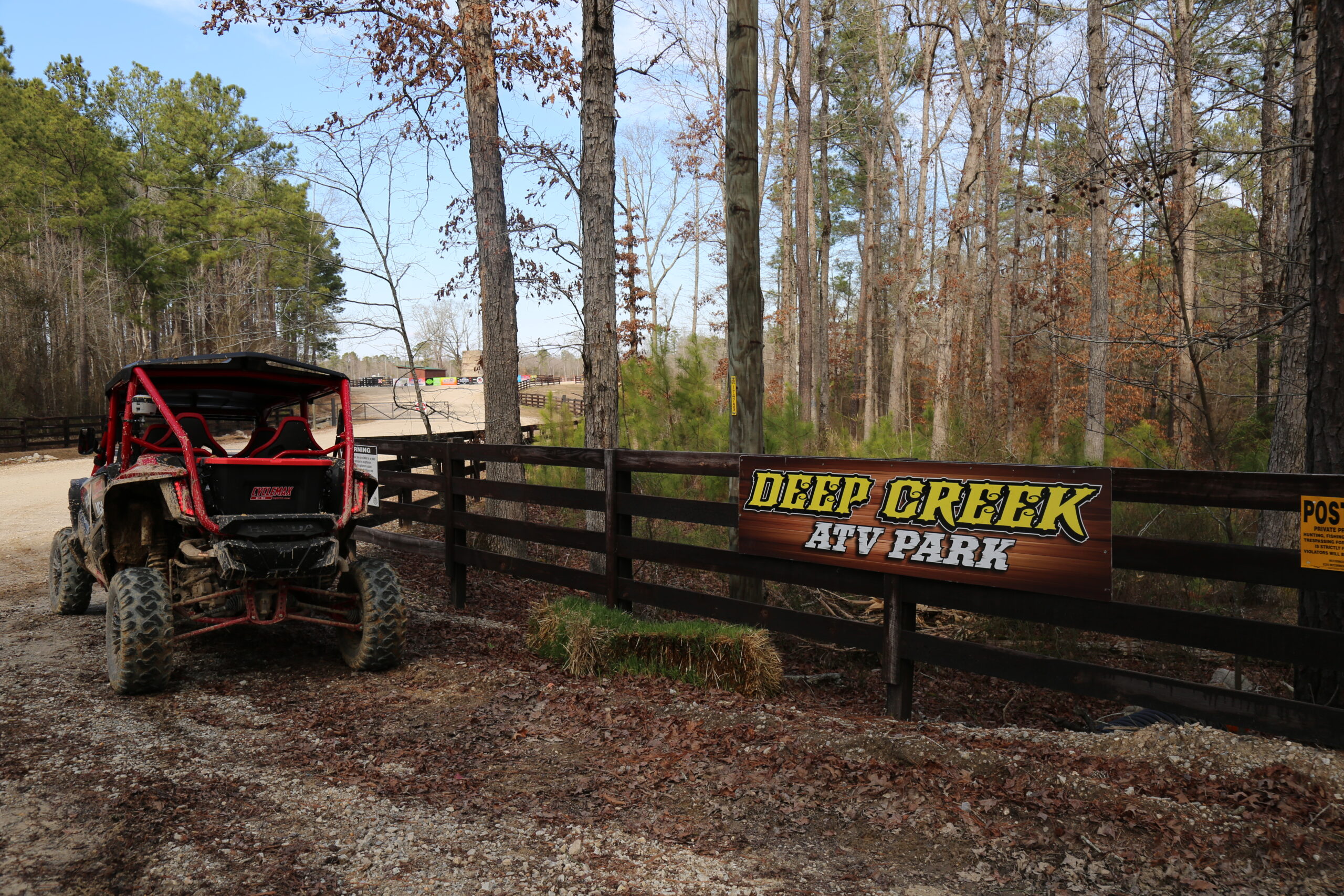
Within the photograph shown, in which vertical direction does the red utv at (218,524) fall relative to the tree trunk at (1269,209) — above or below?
below

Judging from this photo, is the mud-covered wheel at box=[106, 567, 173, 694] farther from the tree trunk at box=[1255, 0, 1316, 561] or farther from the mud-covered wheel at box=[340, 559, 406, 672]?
the tree trunk at box=[1255, 0, 1316, 561]

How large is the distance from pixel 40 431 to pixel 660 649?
2883cm

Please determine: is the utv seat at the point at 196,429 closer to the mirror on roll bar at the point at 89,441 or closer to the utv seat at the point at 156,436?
the utv seat at the point at 156,436

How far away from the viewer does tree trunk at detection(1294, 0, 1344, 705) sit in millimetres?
4027

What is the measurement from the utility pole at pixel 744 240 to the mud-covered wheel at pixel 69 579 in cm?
537

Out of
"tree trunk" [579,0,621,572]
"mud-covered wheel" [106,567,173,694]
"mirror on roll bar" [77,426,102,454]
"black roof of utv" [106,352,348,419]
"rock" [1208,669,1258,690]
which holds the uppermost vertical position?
"tree trunk" [579,0,621,572]

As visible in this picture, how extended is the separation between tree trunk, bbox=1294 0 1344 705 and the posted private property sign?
3.92 feet

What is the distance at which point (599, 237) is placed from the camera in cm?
757

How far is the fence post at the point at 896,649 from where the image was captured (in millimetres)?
4426

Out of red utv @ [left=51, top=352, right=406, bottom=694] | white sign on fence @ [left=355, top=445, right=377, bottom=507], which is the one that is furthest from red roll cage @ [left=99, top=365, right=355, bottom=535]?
white sign on fence @ [left=355, top=445, right=377, bottom=507]

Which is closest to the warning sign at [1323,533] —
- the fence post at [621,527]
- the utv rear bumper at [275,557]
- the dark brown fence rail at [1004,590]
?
the dark brown fence rail at [1004,590]

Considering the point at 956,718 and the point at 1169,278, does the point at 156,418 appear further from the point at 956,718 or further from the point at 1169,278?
the point at 1169,278

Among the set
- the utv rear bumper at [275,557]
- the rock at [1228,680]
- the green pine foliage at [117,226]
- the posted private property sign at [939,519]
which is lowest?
the rock at [1228,680]

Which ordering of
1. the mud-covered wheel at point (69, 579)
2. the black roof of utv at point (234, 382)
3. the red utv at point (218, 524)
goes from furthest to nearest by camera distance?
the mud-covered wheel at point (69, 579)
the black roof of utv at point (234, 382)
the red utv at point (218, 524)
